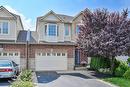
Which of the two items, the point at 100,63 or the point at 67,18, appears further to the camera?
the point at 67,18

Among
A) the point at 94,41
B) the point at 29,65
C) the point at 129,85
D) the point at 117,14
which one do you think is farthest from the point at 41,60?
the point at 129,85

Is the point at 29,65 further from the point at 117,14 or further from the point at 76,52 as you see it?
the point at 117,14

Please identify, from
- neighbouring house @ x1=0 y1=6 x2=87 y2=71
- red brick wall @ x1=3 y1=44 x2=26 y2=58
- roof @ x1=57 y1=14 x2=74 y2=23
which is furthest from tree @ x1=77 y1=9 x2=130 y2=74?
roof @ x1=57 y1=14 x2=74 y2=23

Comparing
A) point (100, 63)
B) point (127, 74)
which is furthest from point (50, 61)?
point (127, 74)

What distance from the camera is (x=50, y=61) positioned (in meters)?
26.6

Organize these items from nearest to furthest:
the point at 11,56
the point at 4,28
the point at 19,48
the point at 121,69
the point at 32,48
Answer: the point at 121,69 < the point at 11,56 < the point at 19,48 < the point at 32,48 < the point at 4,28

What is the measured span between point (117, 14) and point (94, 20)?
212 cm

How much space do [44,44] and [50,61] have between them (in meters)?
2.07

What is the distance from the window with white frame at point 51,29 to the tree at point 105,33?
8.47 m

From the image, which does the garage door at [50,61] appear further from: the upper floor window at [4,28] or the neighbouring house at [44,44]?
the upper floor window at [4,28]

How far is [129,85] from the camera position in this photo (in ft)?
51.6

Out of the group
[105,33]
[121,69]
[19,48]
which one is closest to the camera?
[105,33]

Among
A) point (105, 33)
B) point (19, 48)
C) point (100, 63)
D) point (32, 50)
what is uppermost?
point (105, 33)

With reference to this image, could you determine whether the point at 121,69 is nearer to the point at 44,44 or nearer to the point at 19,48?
the point at 44,44
